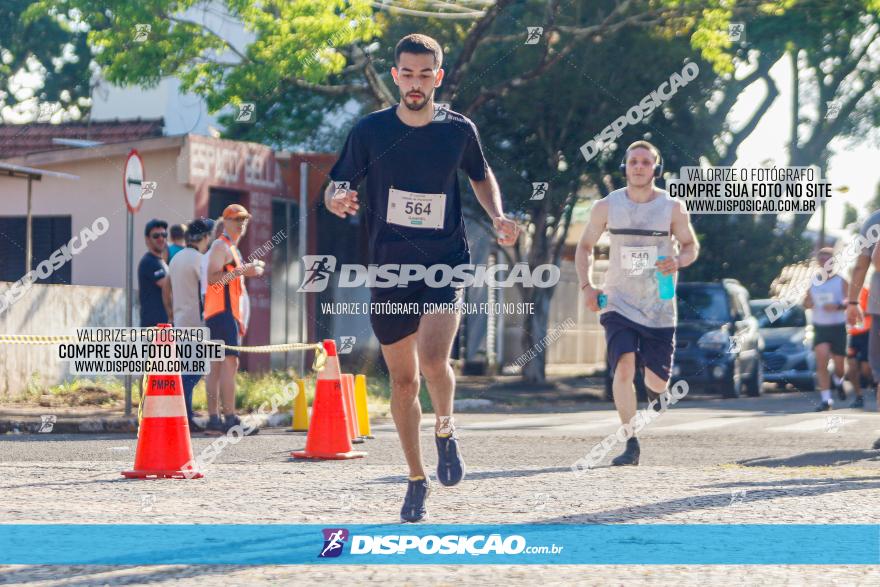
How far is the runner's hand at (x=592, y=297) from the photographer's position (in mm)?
9078

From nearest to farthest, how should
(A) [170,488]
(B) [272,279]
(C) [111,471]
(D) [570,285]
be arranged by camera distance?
(A) [170,488]
(C) [111,471]
(B) [272,279]
(D) [570,285]

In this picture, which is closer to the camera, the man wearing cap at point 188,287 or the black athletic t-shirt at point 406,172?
the black athletic t-shirt at point 406,172

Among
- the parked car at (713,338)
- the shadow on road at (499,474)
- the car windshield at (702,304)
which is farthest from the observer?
the car windshield at (702,304)

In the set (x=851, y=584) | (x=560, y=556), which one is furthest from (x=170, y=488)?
(x=851, y=584)

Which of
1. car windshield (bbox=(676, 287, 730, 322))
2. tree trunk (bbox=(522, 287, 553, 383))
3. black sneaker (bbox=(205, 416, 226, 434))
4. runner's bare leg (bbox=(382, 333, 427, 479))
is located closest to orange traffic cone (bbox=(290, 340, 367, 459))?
black sneaker (bbox=(205, 416, 226, 434))

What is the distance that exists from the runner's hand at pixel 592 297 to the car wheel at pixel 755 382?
1405cm

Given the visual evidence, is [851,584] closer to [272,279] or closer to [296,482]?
[296,482]

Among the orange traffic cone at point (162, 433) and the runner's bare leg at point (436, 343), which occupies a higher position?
the runner's bare leg at point (436, 343)

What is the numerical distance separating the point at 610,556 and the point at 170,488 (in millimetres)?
3177

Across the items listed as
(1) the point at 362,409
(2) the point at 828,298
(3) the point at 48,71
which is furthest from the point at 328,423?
(3) the point at 48,71

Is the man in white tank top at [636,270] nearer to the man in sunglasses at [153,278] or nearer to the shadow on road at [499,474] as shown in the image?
the shadow on road at [499,474]

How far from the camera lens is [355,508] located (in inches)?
262

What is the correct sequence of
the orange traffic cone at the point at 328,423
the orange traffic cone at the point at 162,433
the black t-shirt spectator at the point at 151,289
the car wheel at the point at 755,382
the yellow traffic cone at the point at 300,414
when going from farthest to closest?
the car wheel at the point at 755,382, the yellow traffic cone at the point at 300,414, the black t-shirt spectator at the point at 151,289, the orange traffic cone at the point at 328,423, the orange traffic cone at the point at 162,433

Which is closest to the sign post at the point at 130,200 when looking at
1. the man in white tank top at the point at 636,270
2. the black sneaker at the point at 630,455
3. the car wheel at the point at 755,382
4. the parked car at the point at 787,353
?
the man in white tank top at the point at 636,270
